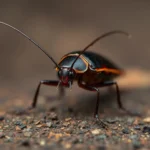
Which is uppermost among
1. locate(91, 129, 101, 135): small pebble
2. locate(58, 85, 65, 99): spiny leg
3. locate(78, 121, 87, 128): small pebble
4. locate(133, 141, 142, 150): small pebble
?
locate(58, 85, 65, 99): spiny leg

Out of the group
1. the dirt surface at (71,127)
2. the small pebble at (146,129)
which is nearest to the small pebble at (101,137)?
the dirt surface at (71,127)

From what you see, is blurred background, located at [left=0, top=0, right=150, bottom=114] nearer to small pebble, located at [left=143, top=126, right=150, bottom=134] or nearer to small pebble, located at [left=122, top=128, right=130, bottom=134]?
small pebble, located at [left=122, top=128, right=130, bottom=134]

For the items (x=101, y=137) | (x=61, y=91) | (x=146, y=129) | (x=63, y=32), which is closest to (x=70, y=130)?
(x=101, y=137)

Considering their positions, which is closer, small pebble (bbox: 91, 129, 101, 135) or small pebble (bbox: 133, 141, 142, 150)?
small pebble (bbox: 133, 141, 142, 150)

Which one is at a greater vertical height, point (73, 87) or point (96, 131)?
point (73, 87)

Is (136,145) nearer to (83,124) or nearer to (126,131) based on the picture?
(126,131)

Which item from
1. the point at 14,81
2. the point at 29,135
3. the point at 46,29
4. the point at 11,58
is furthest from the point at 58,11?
the point at 29,135

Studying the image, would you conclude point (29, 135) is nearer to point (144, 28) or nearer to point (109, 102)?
point (109, 102)

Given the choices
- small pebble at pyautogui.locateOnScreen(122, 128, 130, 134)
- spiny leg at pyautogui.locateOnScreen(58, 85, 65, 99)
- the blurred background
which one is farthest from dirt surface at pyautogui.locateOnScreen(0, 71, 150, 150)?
the blurred background

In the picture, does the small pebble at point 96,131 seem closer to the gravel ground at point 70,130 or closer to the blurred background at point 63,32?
the gravel ground at point 70,130
